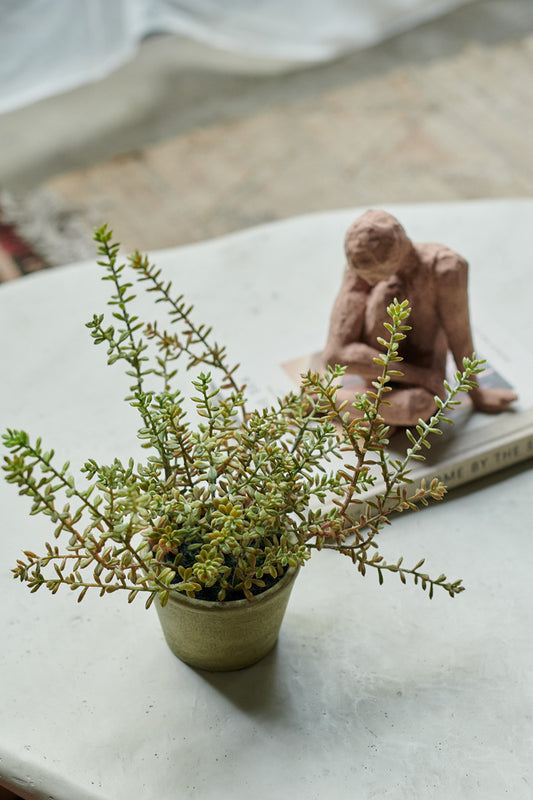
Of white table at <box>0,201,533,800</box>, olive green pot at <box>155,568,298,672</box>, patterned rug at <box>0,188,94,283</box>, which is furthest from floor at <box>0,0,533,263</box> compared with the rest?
olive green pot at <box>155,568,298,672</box>

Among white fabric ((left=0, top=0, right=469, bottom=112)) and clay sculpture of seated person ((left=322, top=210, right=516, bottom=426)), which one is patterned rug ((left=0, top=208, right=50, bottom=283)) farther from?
clay sculpture of seated person ((left=322, top=210, right=516, bottom=426))

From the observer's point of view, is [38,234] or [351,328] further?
[38,234]

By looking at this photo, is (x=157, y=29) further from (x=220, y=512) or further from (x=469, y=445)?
(x=220, y=512)

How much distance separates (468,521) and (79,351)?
56 cm

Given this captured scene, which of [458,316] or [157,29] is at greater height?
[157,29]

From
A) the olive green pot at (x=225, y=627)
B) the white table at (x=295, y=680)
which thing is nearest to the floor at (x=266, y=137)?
the white table at (x=295, y=680)

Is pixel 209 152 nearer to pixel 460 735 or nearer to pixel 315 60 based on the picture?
pixel 315 60

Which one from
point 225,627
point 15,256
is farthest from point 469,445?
point 15,256

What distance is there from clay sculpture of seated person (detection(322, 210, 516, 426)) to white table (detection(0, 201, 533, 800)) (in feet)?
0.44

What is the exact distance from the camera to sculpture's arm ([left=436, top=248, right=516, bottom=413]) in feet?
3.53

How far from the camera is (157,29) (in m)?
2.60

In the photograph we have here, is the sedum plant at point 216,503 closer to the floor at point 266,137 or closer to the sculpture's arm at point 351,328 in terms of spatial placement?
the sculpture's arm at point 351,328

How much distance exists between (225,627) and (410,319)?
0.43 meters

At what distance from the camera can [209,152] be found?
8.62ft
